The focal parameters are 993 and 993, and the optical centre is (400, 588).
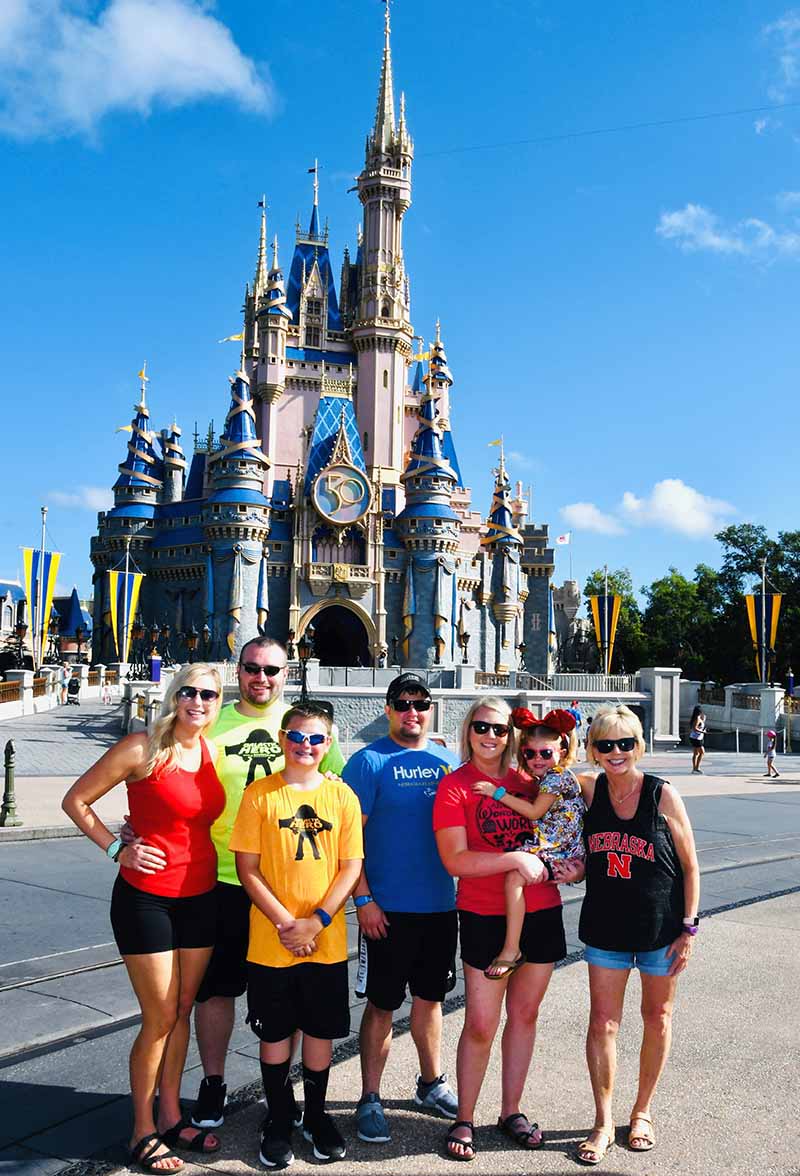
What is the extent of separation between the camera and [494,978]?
175 inches

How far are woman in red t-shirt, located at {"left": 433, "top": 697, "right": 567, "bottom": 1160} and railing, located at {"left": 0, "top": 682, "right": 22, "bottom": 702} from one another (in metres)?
31.5

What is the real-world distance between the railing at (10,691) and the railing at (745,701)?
88.6 feet

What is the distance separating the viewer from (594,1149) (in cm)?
418

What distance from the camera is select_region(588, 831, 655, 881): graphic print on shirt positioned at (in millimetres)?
4512

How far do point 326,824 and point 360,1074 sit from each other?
5.34ft

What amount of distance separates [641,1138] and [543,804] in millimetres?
1461

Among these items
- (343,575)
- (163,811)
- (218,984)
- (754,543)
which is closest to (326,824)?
(163,811)

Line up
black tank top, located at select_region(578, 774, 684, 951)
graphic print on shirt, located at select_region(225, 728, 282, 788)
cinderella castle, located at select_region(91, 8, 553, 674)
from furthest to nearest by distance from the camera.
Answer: cinderella castle, located at select_region(91, 8, 553, 674) < graphic print on shirt, located at select_region(225, 728, 282, 788) < black tank top, located at select_region(578, 774, 684, 951)

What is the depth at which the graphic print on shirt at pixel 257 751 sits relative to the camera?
4945mm

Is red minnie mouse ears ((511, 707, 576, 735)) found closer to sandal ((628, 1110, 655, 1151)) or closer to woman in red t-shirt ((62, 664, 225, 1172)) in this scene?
woman in red t-shirt ((62, 664, 225, 1172))

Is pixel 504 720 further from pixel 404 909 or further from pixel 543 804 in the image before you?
pixel 404 909

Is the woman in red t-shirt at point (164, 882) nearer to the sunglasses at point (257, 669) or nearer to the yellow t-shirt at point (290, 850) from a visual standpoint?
the yellow t-shirt at point (290, 850)

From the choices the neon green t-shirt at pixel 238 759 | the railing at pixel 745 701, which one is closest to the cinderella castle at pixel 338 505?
the railing at pixel 745 701

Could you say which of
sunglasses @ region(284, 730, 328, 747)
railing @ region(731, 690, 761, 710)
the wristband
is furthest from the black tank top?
railing @ region(731, 690, 761, 710)
